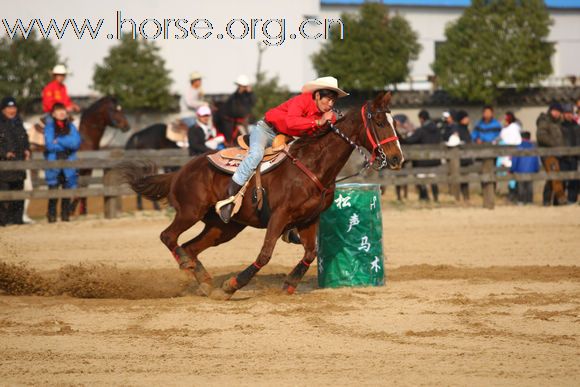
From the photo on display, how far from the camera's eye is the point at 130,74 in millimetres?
31828

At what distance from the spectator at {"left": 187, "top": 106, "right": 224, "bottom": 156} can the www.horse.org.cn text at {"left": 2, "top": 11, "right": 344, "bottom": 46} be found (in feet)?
46.8

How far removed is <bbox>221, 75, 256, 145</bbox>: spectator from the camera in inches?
748

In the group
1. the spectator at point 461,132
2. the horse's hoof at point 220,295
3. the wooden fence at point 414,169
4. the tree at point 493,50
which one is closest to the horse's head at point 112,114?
the wooden fence at point 414,169

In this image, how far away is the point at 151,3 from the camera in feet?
114

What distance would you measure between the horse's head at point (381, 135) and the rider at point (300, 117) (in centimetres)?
38

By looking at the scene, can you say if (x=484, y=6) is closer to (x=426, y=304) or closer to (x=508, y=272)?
(x=508, y=272)

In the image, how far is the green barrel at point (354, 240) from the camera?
390 inches

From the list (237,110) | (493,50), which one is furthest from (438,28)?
(237,110)

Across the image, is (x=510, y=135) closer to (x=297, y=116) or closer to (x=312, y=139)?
(x=312, y=139)

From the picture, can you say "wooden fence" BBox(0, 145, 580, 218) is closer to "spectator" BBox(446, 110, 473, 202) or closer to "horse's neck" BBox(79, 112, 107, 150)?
"horse's neck" BBox(79, 112, 107, 150)

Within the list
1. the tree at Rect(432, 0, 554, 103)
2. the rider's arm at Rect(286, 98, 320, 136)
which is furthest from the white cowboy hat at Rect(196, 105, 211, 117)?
the tree at Rect(432, 0, 554, 103)

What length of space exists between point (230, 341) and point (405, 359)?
4.74 ft

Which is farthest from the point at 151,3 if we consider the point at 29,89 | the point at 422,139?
the point at 422,139

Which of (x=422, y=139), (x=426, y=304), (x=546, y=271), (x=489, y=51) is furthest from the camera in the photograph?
(x=489, y=51)
